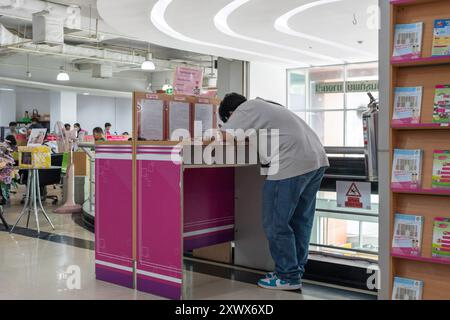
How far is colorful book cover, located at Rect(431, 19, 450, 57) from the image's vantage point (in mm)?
2840

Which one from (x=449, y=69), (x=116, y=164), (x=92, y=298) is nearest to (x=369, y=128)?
(x=449, y=69)

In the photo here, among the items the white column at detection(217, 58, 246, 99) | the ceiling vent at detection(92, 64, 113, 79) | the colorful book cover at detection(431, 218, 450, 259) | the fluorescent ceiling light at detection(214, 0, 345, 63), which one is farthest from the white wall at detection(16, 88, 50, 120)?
the colorful book cover at detection(431, 218, 450, 259)

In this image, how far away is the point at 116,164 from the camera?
4191 millimetres

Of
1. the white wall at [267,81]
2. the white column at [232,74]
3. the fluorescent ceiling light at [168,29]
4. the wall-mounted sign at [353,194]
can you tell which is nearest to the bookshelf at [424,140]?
the wall-mounted sign at [353,194]

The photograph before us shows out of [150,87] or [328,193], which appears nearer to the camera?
[328,193]

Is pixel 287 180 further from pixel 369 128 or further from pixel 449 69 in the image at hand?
pixel 449 69

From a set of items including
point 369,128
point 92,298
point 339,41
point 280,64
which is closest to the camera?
point 369,128

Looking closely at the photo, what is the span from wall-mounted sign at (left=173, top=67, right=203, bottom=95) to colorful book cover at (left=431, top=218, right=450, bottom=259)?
2.46 metres

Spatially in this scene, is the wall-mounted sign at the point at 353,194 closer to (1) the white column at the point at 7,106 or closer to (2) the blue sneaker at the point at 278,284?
(2) the blue sneaker at the point at 278,284

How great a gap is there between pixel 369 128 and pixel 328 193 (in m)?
1.21

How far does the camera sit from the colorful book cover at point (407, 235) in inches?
117

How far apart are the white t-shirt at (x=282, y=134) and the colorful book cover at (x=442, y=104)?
1.10 meters

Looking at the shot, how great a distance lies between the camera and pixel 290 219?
13.2 feet

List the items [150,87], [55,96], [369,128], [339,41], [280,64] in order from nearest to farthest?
[369,128] → [339,41] → [280,64] → [55,96] → [150,87]
